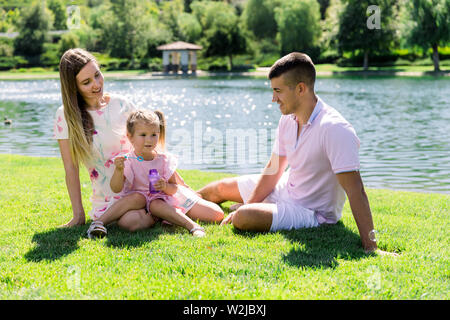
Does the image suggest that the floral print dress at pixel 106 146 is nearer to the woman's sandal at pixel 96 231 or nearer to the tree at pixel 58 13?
the woman's sandal at pixel 96 231

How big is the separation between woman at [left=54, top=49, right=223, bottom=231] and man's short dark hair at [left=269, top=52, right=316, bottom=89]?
4.74 feet

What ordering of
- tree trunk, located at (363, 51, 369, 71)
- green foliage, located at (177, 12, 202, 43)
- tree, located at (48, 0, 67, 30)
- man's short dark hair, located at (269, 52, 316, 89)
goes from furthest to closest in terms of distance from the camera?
tree, located at (48, 0, 67, 30)
green foliage, located at (177, 12, 202, 43)
tree trunk, located at (363, 51, 369, 71)
man's short dark hair, located at (269, 52, 316, 89)

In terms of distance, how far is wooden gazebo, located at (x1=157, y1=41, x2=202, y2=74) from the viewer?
5628 centimetres

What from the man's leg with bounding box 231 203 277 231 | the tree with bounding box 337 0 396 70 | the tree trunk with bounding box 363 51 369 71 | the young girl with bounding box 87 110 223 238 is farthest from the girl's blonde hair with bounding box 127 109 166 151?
the tree trunk with bounding box 363 51 369 71

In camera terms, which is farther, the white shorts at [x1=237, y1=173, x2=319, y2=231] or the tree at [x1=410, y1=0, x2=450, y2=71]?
the tree at [x1=410, y1=0, x2=450, y2=71]

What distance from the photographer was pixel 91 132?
14.1 feet

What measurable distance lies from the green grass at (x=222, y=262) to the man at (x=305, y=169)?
0.48ft

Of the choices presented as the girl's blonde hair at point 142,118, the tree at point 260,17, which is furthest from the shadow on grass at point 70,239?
the tree at point 260,17

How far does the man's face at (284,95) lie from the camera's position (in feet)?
12.1

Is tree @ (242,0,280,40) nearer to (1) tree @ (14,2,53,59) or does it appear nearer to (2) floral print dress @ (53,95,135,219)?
(1) tree @ (14,2,53,59)

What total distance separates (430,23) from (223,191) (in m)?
41.3

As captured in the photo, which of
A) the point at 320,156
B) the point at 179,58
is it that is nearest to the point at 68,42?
the point at 179,58

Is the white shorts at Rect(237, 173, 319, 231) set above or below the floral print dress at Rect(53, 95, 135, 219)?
below
